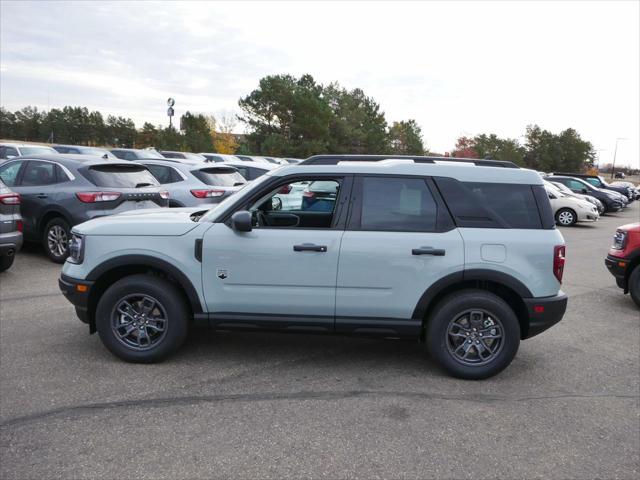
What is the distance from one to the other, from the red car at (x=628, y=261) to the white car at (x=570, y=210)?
12.9m

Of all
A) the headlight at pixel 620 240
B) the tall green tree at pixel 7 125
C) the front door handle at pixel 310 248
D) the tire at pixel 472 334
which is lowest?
the tire at pixel 472 334

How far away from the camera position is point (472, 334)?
4625 millimetres

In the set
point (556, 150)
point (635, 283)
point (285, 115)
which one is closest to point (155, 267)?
point (635, 283)

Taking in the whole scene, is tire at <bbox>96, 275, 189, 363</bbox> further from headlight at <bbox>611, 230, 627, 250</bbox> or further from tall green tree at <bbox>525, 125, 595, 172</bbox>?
tall green tree at <bbox>525, 125, 595, 172</bbox>

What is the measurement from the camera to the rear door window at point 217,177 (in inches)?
463

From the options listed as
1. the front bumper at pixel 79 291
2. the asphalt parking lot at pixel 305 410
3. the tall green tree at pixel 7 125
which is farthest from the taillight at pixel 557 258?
the tall green tree at pixel 7 125

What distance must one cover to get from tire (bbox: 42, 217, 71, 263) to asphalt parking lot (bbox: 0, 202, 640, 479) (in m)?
3.19

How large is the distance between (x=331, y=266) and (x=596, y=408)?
2281 mm

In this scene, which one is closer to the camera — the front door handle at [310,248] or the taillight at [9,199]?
the front door handle at [310,248]

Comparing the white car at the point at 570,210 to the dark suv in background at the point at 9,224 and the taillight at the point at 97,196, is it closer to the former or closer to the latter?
the taillight at the point at 97,196

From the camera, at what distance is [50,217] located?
9.02 metres

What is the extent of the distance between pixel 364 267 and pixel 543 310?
1514mm

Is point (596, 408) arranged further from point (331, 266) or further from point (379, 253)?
point (331, 266)

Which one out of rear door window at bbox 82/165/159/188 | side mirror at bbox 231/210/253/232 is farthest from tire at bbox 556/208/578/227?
side mirror at bbox 231/210/253/232
